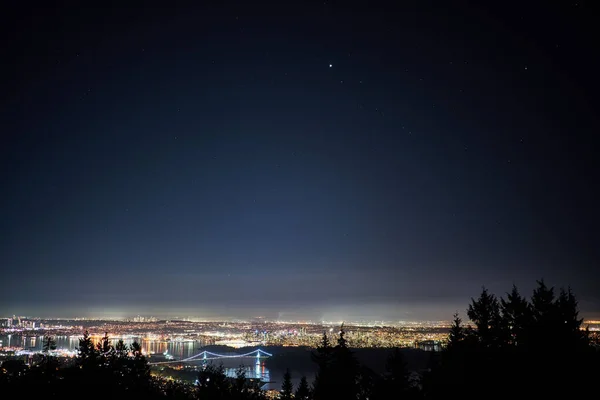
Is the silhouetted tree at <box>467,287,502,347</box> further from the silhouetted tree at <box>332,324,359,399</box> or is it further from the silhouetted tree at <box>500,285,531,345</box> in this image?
the silhouetted tree at <box>332,324,359,399</box>

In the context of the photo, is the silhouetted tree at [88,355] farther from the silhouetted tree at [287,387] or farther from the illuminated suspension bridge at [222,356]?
the illuminated suspension bridge at [222,356]

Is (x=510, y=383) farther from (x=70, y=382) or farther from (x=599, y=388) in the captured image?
(x=70, y=382)

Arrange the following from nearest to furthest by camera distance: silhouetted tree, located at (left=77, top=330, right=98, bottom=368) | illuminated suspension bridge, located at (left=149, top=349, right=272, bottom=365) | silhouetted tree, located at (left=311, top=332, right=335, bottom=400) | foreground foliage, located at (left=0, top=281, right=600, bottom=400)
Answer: foreground foliage, located at (left=0, top=281, right=600, bottom=400)
silhouetted tree, located at (left=311, top=332, right=335, bottom=400)
silhouetted tree, located at (left=77, top=330, right=98, bottom=368)
illuminated suspension bridge, located at (left=149, top=349, right=272, bottom=365)

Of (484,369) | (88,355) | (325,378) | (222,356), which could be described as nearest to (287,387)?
(325,378)

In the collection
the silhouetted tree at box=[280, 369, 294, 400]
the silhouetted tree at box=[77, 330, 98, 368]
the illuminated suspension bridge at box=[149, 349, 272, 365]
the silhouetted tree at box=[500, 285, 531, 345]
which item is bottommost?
the illuminated suspension bridge at box=[149, 349, 272, 365]

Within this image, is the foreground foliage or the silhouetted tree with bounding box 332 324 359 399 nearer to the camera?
the foreground foliage

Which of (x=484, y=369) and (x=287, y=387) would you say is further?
(x=287, y=387)

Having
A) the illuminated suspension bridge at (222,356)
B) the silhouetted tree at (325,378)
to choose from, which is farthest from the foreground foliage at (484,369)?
the illuminated suspension bridge at (222,356)

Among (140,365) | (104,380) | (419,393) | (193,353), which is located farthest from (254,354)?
(419,393)

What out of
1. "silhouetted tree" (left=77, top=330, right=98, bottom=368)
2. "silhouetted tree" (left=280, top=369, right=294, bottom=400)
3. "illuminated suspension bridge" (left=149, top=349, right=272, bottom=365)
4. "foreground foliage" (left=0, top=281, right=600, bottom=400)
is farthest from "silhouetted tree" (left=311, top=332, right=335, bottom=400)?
"illuminated suspension bridge" (left=149, top=349, right=272, bottom=365)

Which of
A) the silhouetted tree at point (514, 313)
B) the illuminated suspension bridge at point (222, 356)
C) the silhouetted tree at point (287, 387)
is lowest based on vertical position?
the illuminated suspension bridge at point (222, 356)

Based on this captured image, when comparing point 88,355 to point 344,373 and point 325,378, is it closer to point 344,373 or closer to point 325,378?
point 325,378
